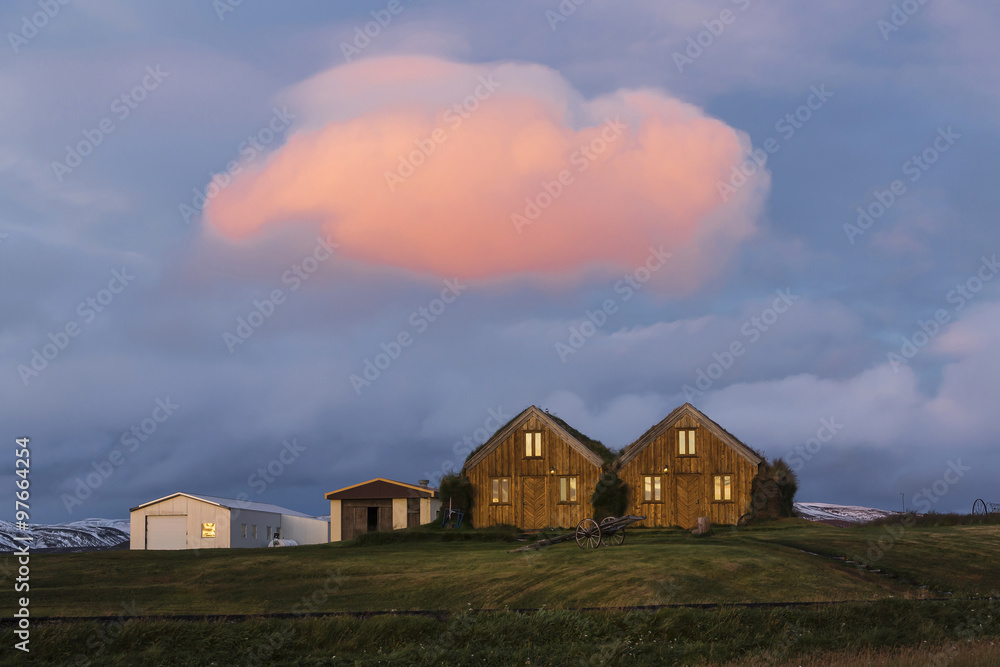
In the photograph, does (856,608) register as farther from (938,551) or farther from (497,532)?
(497,532)

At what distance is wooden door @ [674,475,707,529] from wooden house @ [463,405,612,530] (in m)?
4.57

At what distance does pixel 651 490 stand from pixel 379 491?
61.6 feet

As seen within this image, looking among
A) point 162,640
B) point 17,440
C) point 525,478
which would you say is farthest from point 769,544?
point 17,440

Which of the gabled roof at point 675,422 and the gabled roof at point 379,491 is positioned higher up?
the gabled roof at point 675,422

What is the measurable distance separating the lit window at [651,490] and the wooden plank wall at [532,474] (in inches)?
109

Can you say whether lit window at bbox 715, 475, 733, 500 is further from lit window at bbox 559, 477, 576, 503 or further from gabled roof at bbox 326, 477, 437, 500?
gabled roof at bbox 326, 477, 437, 500

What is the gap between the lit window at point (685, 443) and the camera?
55188 mm

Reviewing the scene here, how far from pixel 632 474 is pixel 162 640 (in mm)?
38082

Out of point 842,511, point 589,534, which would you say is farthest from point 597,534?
point 842,511

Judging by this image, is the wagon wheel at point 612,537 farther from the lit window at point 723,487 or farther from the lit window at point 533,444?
the lit window at point 533,444

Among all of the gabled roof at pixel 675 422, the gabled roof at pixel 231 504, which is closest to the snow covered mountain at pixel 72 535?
the gabled roof at pixel 231 504

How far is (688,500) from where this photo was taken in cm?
5475

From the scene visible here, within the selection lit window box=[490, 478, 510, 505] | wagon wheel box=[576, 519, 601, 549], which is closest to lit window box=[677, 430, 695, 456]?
lit window box=[490, 478, 510, 505]

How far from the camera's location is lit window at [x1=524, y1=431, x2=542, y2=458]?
186ft
